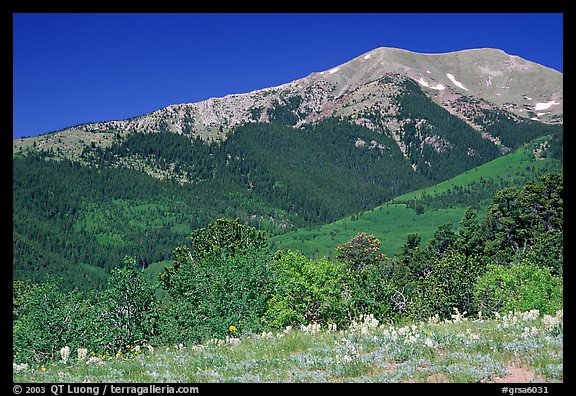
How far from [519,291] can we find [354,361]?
3398cm

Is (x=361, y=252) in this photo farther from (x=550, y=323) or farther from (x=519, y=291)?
(x=550, y=323)

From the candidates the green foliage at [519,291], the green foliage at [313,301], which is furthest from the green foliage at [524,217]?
the green foliage at [313,301]

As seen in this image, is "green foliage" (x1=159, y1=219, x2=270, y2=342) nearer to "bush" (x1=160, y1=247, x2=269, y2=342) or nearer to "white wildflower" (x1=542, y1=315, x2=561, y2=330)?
"bush" (x1=160, y1=247, x2=269, y2=342)

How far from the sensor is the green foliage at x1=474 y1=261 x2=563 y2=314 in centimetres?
3747

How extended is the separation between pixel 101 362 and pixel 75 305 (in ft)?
68.3

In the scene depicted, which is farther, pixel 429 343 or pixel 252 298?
pixel 252 298

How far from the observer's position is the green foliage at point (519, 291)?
37469mm

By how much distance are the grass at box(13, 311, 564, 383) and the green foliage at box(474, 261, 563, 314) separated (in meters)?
24.0

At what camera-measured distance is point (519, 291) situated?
4091 centimetres

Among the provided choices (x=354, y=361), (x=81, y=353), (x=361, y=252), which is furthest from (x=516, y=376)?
(x=361, y=252)
